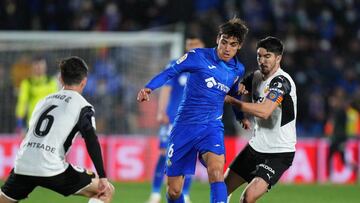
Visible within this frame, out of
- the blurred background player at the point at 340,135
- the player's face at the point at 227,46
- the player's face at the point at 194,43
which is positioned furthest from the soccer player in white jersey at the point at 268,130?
the blurred background player at the point at 340,135

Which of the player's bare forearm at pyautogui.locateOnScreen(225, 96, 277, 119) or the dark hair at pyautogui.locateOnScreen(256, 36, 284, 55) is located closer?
the player's bare forearm at pyautogui.locateOnScreen(225, 96, 277, 119)

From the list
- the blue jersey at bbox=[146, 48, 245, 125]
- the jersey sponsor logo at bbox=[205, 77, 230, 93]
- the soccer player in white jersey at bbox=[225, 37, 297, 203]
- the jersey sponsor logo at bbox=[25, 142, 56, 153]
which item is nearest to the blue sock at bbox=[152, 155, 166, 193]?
the soccer player in white jersey at bbox=[225, 37, 297, 203]

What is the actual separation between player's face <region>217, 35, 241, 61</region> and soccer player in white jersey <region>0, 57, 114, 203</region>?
1454mm

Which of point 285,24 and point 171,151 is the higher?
point 285,24

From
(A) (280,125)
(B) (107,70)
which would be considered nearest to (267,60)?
(A) (280,125)

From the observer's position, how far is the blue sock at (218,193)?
748 centimetres

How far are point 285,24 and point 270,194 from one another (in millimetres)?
9159

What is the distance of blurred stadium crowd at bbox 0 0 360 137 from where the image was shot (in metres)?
19.1

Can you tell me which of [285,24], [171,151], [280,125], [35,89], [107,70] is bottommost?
[171,151]

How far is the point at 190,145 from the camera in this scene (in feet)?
25.6

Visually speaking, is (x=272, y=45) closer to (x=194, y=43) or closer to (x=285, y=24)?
(x=194, y=43)

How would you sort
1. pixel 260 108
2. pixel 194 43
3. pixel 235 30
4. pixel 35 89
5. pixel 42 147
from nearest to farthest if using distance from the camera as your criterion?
pixel 42 147 < pixel 260 108 < pixel 235 30 < pixel 194 43 < pixel 35 89

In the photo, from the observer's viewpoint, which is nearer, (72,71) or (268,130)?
(72,71)

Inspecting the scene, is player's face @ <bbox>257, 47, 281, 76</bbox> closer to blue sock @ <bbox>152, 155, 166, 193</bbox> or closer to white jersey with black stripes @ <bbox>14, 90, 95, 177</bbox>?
white jersey with black stripes @ <bbox>14, 90, 95, 177</bbox>
